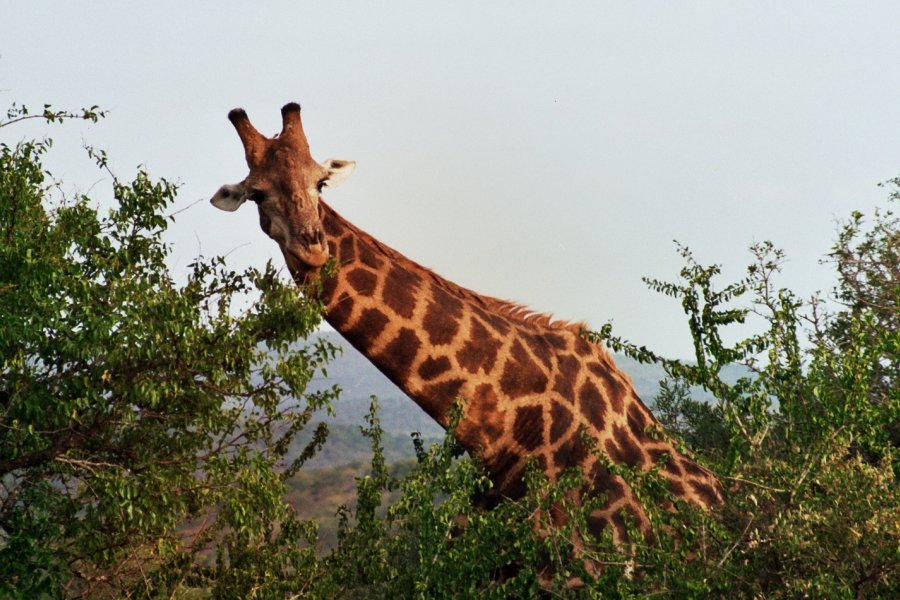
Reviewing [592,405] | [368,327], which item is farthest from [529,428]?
[368,327]

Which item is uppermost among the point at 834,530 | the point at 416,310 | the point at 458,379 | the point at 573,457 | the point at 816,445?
the point at 416,310

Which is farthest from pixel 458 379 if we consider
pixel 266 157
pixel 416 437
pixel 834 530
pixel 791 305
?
pixel 834 530

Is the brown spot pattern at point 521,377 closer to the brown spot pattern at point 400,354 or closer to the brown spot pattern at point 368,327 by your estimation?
the brown spot pattern at point 400,354

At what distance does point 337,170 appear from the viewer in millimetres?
9133

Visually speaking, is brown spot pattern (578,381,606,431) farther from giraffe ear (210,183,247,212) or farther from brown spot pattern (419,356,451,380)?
giraffe ear (210,183,247,212)

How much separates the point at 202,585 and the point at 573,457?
398 cm

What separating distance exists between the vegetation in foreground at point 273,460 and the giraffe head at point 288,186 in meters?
0.42

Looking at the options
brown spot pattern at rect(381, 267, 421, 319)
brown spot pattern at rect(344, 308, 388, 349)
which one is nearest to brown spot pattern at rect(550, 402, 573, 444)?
brown spot pattern at rect(381, 267, 421, 319)

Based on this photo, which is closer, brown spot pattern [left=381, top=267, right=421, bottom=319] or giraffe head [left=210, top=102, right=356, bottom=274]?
giraffe head [left=210, top=102, right=356, bottom=274]

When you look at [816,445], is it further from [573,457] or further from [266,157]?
[266,157]

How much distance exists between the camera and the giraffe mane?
31.2ft

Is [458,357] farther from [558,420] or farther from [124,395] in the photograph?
[124,395]

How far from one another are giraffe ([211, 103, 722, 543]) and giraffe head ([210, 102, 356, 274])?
1cm

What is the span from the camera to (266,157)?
8938mm
